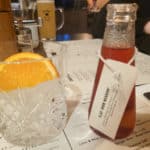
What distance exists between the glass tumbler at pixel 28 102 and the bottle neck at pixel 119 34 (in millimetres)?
89

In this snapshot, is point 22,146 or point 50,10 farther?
point 50,10

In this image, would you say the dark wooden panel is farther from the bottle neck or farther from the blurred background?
the blurred background

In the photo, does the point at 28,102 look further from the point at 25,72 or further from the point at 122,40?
the point at 122,40

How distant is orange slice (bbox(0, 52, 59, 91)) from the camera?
13.1 inches

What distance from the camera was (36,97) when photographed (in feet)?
1.10

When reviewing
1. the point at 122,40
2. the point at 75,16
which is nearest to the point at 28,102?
the point at 122,40

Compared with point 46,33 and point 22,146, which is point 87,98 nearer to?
point 22,146

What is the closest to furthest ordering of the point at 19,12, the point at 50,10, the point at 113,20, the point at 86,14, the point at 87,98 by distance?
1. the point at 113,20
2. the point at 87,98
3. the point at 19,12
4. the point at 50,10
5. the point at 86,14

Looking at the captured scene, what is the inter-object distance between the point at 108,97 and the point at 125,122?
1.7 inches

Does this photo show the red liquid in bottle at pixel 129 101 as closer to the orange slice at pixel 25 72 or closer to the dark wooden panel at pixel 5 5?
the orange slice at pixel 25 72

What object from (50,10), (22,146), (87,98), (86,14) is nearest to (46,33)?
(50,10)

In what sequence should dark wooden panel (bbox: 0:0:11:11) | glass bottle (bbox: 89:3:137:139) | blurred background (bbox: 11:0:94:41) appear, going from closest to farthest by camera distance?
glass bottle (bbox: 89:3:137:139) → dark wooden panel (bbox: 0:0:11:11) → blurred background (bbox: 11:0:94:41)

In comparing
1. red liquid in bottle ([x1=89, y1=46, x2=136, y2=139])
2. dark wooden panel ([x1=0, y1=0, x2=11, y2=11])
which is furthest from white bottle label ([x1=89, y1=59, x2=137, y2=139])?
dark wooden panel ([x1=0, y1=0, x2=11, y2=11])

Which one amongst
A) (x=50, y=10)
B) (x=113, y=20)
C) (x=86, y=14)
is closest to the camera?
(x=113, y=20)
